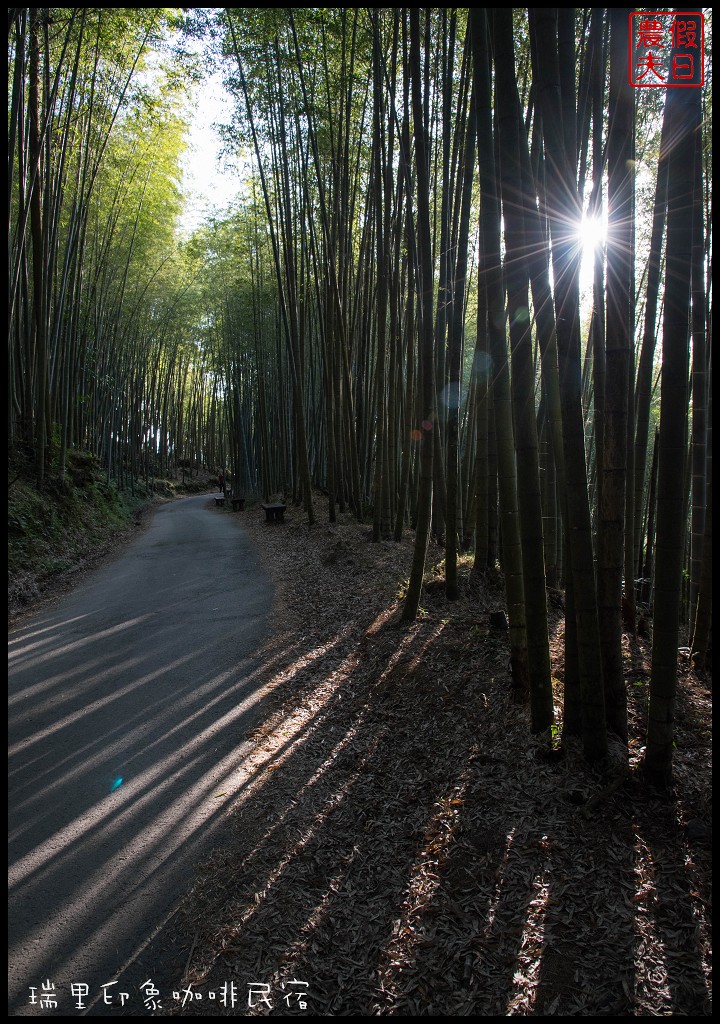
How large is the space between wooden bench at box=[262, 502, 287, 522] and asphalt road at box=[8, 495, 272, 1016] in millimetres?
4640

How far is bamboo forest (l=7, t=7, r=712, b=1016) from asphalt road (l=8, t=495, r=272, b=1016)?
0.83 ft

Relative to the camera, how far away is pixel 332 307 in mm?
7770

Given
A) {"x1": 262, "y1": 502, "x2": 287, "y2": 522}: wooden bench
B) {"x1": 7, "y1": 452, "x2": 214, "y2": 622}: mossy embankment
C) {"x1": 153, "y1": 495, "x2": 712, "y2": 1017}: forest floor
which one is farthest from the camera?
{"x1": 262, "y1": 502, "x2": 287, "y2": 522}: wooden bench

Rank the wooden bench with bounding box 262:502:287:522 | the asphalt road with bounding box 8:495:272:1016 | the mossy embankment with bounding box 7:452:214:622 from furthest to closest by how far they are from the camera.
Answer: the wooden bench with bounding box 262:502:287:522 < the mossy embankment with bounding box 7:452:214:622 < the asphalt road with bounding box 8:495:272:1016

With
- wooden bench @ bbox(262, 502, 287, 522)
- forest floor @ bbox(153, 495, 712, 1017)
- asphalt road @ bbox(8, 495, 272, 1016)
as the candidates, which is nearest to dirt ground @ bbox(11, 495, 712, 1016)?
forest floor @ bbox(153, 495, 712, 1017)

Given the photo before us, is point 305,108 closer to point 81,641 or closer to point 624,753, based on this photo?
point 81,641

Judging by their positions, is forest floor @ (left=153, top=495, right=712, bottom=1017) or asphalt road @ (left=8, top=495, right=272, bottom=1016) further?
asphalt road @ (left=8, top=495, right=272, bottom=1016)

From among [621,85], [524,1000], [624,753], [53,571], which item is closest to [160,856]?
[524,1000]

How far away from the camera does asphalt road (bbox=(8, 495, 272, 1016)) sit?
1648 millimetres

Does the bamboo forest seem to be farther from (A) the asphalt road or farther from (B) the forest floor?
(A) the asphalt road

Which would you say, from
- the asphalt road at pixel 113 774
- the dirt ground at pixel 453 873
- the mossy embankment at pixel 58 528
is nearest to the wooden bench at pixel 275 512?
the mossy embankment at pixel 58 528

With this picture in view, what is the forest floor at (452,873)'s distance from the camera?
1.50m

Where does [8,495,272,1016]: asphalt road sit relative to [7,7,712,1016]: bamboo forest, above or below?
below

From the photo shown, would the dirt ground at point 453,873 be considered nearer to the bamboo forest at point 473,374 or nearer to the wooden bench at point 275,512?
the bamboo forest at point 473,374
